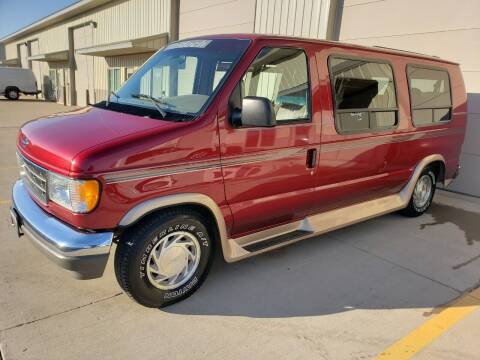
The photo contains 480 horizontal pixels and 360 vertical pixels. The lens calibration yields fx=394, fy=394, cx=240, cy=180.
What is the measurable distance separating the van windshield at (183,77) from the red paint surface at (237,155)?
155mm

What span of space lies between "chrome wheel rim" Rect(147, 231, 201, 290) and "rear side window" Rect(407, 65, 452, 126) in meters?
3.36

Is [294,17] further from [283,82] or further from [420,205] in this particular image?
[283,82]

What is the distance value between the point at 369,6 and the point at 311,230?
6.05 m

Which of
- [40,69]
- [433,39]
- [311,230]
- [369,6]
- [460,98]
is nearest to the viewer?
[311,230]

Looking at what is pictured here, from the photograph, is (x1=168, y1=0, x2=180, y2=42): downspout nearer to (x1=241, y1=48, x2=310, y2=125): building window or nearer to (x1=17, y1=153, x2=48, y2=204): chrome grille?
(x1=241, y1=48, x2=310, y2=125): building window

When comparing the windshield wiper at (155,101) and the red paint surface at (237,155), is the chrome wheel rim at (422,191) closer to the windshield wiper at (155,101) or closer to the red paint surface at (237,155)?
the red paint surface at (237,155)

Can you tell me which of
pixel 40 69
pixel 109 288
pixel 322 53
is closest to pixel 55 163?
pixel 109 288

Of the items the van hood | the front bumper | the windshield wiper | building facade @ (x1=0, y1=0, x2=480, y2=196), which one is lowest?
the front bumper

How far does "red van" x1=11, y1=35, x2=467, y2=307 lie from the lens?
2.69 metres

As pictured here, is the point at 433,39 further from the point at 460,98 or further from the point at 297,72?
the point at 297,72

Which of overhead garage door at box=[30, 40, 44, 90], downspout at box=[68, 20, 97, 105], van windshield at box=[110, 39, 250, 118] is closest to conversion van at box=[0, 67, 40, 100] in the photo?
downspout at box=[68, 20, 97, 105]

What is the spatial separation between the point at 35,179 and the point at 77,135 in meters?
0.60

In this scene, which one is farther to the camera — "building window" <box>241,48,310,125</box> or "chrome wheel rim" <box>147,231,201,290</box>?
"building window" <box>241,48,310,125</box>

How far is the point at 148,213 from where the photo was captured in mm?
2826
